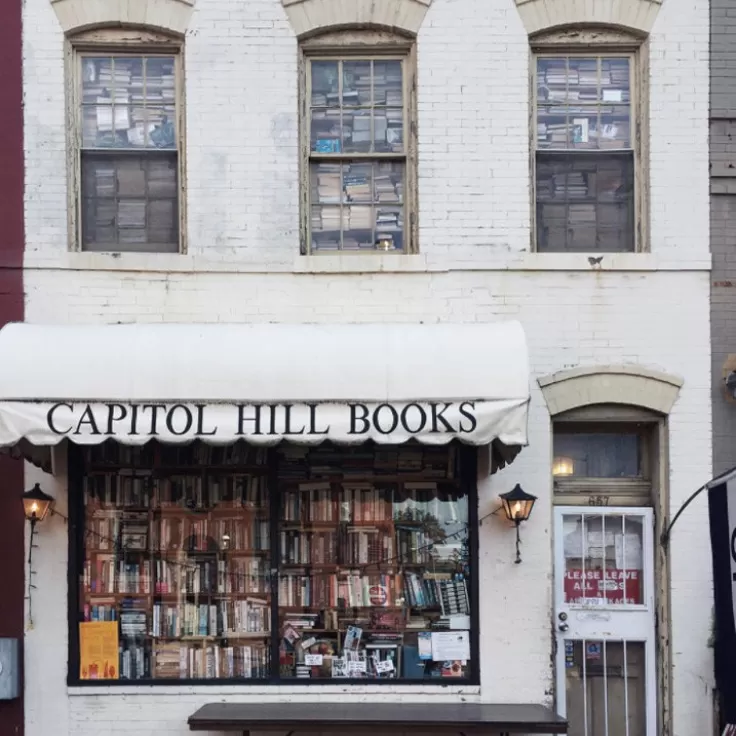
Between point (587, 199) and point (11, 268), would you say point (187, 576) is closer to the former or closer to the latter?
point (11, 268)

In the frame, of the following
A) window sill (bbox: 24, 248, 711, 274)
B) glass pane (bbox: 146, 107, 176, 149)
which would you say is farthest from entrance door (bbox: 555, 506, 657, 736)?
glass pane (bbox: 146, 107, 176, 149)

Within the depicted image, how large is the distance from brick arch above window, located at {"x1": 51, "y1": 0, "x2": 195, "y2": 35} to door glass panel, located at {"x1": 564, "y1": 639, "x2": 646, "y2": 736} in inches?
229

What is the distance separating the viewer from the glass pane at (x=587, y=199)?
29.3 feet

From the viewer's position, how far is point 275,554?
8.66 m

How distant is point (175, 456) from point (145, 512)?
505mm

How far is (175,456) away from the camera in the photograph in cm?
872

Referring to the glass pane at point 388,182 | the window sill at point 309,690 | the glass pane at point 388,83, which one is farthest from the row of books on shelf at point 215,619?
the glass pane at point 388,83

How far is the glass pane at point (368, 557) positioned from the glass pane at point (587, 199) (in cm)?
203

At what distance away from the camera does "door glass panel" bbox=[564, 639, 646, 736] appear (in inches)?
343

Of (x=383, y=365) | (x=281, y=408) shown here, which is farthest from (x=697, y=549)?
(x=281, y=408)

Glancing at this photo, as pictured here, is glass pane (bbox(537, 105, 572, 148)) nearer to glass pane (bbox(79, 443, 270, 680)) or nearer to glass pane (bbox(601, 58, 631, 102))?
glass pane (bbox(601, 58, 631, 102))

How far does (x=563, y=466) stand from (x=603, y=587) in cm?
100

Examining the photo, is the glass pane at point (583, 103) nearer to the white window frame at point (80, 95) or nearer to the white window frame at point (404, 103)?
the white window frame at point (404, 103)

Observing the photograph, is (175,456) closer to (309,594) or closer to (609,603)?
(309,594)
